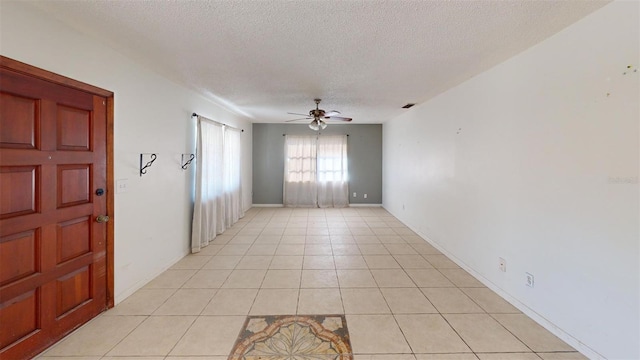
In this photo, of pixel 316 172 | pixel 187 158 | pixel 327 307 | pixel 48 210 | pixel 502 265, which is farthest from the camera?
pixel 316 172

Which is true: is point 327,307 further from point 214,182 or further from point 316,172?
point 316,172

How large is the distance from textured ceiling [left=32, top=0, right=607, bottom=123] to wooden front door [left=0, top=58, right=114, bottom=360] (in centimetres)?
68

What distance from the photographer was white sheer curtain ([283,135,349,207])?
7.66m

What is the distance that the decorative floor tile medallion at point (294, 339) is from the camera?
190cm

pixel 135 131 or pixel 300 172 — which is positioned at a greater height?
pixel 135 131

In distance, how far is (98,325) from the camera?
2.24 metres

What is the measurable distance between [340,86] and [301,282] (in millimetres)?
2540

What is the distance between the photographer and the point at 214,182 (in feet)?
15.3

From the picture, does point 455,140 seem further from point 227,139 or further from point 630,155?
point 227,139

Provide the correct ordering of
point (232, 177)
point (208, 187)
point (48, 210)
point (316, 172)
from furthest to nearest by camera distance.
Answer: point (316, 172) → point (232, 177) → point (208, 187) → point (48, 210)

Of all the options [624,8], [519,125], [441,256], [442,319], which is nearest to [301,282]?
[442,319]

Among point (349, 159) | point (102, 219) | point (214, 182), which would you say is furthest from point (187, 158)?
point (349, 159)

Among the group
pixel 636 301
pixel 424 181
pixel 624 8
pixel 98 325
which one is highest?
pixel 624 8

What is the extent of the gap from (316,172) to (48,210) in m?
6.07
